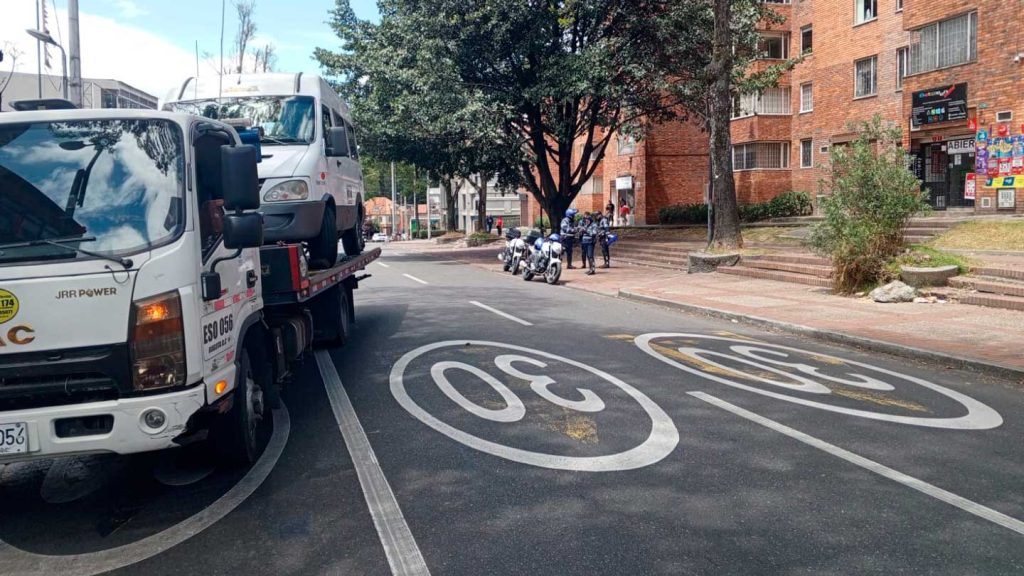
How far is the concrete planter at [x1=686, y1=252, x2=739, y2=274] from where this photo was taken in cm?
1966

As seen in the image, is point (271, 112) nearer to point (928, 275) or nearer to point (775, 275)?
point (928, 275)

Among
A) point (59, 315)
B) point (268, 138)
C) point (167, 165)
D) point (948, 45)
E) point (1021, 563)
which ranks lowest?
point (1021, 563)

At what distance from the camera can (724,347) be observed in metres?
9.55

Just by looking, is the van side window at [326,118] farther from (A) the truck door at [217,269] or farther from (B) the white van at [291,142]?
(A) the truck door at [217,269]

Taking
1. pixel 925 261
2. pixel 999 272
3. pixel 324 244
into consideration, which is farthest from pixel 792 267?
pixel 324 244

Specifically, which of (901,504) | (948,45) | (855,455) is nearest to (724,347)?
(855,455)

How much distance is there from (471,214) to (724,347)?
77176 mm

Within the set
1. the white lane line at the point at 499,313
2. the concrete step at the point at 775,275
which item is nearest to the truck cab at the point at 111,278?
the white lane line at the point at 499,313

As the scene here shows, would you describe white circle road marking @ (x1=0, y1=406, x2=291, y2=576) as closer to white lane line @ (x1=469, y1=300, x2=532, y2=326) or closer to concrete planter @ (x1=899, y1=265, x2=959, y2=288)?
white lane line @ (x1=469, y1=300, x2=532, y2=326)

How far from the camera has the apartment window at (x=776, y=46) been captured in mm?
37938

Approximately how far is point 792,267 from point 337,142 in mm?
12167

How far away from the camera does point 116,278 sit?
415 cm

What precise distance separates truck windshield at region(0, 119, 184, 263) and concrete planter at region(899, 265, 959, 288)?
1236cm

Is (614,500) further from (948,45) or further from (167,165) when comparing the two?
(948,45)
